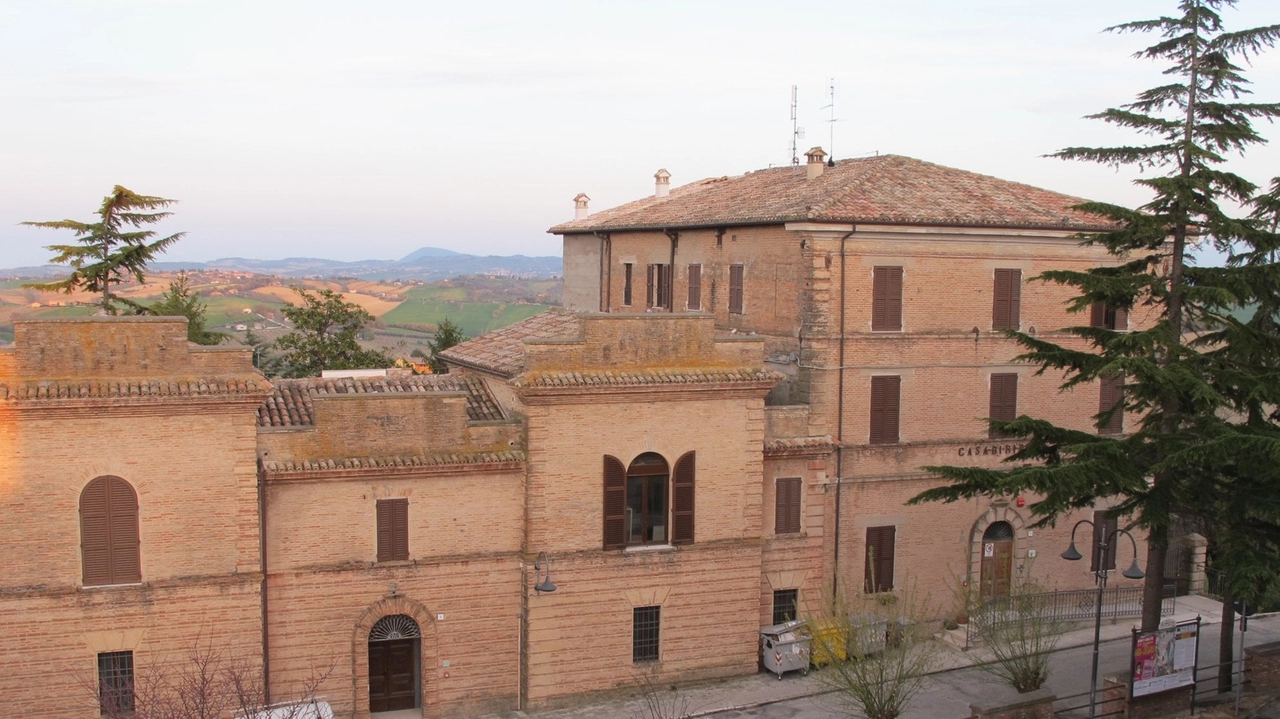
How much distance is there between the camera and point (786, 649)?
25.1m

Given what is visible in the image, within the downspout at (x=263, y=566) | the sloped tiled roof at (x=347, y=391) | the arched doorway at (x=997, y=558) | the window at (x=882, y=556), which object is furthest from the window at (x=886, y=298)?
the downspout at (x=263, y=566)

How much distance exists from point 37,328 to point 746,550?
563 inches

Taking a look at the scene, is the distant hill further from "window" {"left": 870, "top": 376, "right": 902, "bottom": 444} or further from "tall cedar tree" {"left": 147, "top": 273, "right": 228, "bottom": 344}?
"window" {"left": 870, "top": 376, "right": 902, "bottom": 444}

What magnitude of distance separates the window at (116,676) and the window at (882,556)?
620 inches

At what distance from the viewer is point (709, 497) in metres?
24.4

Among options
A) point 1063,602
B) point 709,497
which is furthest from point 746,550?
point 1063,602

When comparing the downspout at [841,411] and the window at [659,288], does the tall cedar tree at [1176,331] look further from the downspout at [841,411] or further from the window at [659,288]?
the window at [659,288]

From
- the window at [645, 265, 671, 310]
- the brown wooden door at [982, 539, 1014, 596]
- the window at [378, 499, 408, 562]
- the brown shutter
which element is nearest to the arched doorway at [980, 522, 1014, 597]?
the brown wooden door at [982, 539, 1014, 596]

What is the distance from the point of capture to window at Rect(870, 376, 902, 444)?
88.7 feet

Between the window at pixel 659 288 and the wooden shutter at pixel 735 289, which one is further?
the window at pixel 659 288

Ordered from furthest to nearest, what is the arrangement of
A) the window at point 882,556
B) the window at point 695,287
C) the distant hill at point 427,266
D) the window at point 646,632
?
the distant hill at point 427,266
the window at point 695,287
the window at point 882,556
the window at point 646,632

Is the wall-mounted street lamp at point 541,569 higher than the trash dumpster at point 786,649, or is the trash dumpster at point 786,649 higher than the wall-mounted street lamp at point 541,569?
the wall-mounted street lamp at point 541,569

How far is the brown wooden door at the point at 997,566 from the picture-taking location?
28.4 metres

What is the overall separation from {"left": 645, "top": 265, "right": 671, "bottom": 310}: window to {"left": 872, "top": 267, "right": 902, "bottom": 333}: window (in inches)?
275
